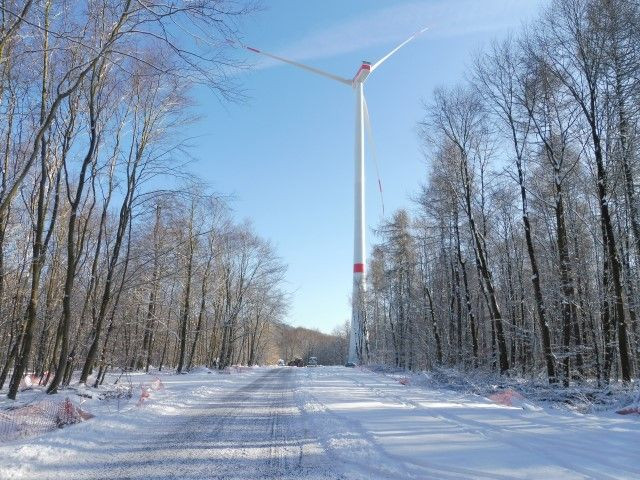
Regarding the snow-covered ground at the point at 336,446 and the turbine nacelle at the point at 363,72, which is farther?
the turbine nacelle at the point at 363,72

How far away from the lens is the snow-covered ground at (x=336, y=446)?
561cm

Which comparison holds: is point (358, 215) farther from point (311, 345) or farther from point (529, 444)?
point (311, 345)

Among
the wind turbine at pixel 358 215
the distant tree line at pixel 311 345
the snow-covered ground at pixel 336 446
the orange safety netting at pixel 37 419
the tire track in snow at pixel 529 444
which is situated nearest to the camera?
the tire track in snow at pixel 529 444

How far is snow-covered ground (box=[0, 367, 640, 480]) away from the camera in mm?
5609

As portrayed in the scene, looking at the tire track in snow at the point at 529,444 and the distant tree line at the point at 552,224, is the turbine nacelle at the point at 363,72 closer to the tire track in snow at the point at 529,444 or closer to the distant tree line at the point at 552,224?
the distant tree line at the point at 552,224

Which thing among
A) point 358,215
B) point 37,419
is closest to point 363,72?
point 358,215

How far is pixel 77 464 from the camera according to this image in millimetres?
6016

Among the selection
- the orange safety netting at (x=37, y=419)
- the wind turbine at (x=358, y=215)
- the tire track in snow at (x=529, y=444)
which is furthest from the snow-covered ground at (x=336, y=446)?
the wind turbine at (x=358, y=215)

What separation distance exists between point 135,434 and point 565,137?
18.0 m

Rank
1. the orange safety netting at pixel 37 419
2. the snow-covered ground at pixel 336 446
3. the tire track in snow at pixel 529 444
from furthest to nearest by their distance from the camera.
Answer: the orange safety netting at pixel 37 419, the snow-covered ground at pixel 336 446, the tire track in snow at pixel 529 444

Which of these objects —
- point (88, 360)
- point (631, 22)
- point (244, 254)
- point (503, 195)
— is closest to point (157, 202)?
point (88, 360)

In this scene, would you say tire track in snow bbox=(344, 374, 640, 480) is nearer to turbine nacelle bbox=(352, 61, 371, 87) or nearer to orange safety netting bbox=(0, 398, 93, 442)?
orange safety netting bbox=(0, 398, 93, 442)

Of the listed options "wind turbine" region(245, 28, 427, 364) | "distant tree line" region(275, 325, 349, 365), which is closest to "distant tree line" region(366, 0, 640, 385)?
"wind turbine" region(245, 28, 427, 364)

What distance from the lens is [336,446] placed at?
22.9 ft
